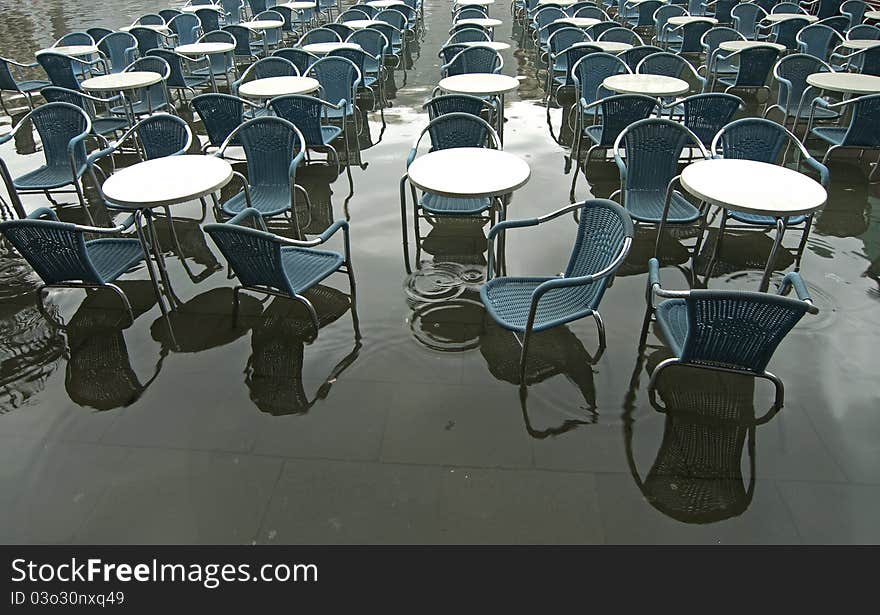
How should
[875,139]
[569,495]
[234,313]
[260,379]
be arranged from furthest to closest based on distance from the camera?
[875,139] → [234,313] → [260,379] → [569,495]

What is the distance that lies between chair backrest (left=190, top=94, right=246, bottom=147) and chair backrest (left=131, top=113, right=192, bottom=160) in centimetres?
49

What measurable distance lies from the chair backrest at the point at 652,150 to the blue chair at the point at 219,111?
3193mm

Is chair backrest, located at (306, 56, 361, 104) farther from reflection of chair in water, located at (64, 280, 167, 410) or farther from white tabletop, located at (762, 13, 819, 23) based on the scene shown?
white tabletop, located at (762, 13, 819, 23)

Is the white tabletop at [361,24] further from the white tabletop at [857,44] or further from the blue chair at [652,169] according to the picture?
the white tabletop at [857,44]

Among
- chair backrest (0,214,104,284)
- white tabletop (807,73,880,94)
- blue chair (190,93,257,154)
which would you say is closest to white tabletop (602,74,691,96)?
white tabletop (807,73,880,94)

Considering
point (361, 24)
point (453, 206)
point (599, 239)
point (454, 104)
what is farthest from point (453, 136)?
point (361, 24)

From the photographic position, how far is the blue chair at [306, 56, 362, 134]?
618 centimetres

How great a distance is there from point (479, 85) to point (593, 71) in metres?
1.36

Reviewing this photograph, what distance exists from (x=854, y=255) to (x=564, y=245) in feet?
6.82

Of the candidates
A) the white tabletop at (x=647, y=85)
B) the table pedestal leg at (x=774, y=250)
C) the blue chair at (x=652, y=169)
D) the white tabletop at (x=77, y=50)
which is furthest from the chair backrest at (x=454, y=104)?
the white tabletop at (x=77, y=50)

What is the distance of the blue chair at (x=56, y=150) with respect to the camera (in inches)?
183
